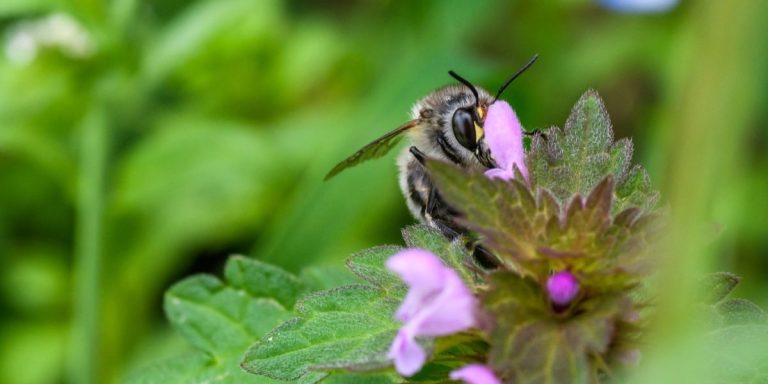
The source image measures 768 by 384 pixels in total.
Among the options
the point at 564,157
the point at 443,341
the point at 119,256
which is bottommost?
the point at 443,341

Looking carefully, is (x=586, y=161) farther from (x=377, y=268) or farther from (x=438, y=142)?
(x=438, y=142)

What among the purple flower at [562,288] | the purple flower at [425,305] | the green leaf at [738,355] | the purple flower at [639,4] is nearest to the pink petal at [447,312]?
the purple flower at [425,305]

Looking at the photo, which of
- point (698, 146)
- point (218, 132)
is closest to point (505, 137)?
point (698, 146)

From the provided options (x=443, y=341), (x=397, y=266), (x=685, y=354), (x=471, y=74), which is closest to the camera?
(x=685, y=354)

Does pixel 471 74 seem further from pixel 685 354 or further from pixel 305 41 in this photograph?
pixel 685 354

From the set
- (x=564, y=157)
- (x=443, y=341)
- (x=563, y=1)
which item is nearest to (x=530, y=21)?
(x=563, y=1)

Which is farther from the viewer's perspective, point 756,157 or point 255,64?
point 255,64

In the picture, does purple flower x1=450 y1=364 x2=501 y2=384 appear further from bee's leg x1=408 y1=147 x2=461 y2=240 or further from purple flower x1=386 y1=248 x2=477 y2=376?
bee's leg x1=408 y1=147 x2=461 y2=240
